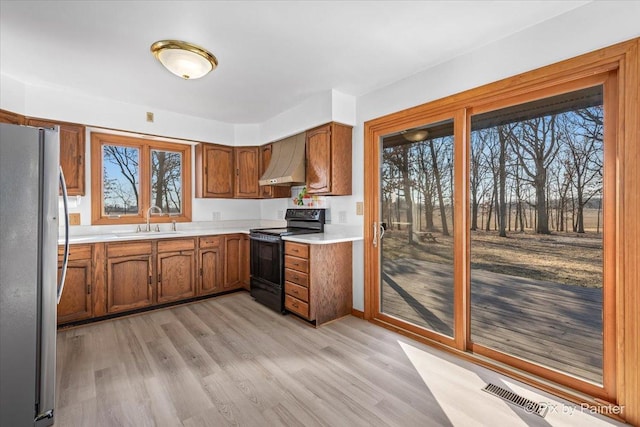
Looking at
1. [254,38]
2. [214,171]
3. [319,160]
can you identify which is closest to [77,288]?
[214,171]

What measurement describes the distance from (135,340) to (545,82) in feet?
13.2

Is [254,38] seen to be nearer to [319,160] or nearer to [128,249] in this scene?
[319,160]

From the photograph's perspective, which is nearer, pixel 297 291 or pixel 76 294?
pixel 76 294

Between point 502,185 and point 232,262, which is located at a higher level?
point 502,185

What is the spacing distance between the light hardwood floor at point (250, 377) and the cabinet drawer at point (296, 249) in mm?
753

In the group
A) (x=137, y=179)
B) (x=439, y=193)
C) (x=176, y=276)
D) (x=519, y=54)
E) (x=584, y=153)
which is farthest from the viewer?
(x=137, y=179)

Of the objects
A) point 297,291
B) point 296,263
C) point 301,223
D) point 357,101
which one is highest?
point 357,101

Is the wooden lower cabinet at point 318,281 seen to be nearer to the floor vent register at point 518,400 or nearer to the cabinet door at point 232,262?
the cabinet door at point 232,262

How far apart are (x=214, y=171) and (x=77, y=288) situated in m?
2.16

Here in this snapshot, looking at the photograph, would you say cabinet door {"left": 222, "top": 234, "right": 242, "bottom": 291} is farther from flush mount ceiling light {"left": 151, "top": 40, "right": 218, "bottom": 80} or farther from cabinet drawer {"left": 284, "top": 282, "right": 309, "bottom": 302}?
flush mount ceiling light {"left": 151, "top": 40, "right": 218, "bottom": 80}

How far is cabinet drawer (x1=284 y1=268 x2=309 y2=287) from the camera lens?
308cm

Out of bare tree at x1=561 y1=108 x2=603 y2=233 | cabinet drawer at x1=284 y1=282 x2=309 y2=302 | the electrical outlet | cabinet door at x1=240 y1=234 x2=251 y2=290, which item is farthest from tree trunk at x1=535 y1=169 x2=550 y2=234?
the electrical outlet

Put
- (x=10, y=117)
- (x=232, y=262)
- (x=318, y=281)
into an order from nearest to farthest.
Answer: (x=10, y=117)
(x=318, y=281)
(x=232, y=262)

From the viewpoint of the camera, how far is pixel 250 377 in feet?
7.10
